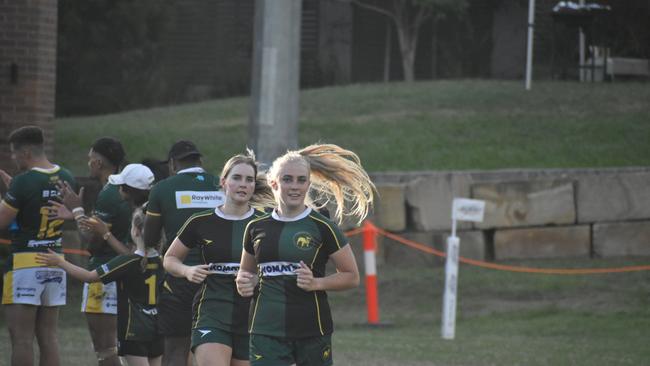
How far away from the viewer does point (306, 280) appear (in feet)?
22.3

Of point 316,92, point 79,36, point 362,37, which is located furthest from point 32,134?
point 362,37

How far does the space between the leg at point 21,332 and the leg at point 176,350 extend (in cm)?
128

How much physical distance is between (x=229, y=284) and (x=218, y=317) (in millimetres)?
225

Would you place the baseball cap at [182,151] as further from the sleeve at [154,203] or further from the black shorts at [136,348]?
the black shorts at [136,348]

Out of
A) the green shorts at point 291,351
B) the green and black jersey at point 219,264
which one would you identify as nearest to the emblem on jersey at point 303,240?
the green shorts at point 291,351

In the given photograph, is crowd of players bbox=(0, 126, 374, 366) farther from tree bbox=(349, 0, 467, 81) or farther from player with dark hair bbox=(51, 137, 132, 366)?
tree bbox=(349, 0, 467, 81)

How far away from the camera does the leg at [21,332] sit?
8.93 meters

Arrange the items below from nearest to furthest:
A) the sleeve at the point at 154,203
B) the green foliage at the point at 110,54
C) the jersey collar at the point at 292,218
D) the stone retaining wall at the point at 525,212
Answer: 1. the jersey collar at the point at 292,218
2. the sleeve at the point at 154,203
3. the stone retaining wall at the point at 525,212
4. the green foliage at the point at 110,54

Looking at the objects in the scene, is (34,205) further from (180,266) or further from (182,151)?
(180,266)

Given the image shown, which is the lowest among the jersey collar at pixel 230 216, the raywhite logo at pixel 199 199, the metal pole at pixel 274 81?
the jersey collar at pixel 230 216

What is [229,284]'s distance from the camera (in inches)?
305

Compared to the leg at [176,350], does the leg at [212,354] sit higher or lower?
higher

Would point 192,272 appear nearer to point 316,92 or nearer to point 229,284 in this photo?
point 229,284

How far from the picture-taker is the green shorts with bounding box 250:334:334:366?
6918mm
